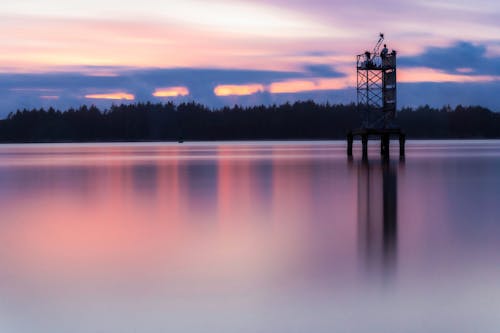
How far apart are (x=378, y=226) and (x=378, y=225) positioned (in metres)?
0.22

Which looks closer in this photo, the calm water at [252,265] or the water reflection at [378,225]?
the calm water at [252,265]

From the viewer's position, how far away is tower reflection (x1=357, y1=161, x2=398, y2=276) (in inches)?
533

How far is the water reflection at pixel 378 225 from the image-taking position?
13.6 m

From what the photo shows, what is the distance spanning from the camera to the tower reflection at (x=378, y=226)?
13.5m

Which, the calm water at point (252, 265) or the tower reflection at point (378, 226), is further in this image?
the tower reflection at point (378, 226)

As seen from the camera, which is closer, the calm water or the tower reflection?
the calm water

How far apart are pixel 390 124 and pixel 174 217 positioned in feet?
133

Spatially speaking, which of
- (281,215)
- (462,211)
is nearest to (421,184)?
(462,211)

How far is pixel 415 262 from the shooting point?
44.2ft

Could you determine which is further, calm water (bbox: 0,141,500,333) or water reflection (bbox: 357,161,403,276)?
water reflection (bbox: 357,161,403,276)

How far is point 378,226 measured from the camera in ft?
62.3

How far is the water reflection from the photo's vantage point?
13.6 m

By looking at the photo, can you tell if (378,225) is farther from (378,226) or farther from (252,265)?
(252,265)

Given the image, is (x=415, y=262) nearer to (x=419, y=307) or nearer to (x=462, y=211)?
(x=419, y=307)
